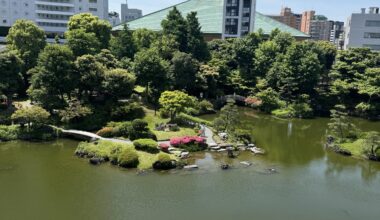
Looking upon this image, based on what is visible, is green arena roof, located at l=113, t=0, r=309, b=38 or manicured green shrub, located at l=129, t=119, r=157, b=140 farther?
green arena roof, located at l=113, t=0, r=309, b=38

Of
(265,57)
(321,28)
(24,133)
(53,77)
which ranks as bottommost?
(24,133)

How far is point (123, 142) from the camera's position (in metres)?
32.4

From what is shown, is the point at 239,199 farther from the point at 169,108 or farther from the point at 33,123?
the point at 33,123

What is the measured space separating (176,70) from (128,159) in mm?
20654

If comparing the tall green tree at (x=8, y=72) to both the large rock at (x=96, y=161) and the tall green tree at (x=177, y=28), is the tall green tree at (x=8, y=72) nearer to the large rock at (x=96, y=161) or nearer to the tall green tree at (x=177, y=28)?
the large rock at (x=96, y=161)

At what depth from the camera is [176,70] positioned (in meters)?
47.2

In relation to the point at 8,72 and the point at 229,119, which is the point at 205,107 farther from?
the point at 8,72

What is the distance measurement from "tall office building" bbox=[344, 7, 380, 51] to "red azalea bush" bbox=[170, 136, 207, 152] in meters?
48.5

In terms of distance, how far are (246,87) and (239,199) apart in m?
31.3

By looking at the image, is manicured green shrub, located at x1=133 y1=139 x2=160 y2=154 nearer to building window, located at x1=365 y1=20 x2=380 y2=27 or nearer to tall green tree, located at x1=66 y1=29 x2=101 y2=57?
tall green tree, located at x1=66 y1=29 x2=101 y2=57

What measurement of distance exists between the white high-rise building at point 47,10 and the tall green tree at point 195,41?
38303mm

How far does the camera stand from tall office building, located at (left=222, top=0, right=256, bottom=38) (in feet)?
243

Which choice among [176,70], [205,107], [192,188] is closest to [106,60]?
[176,70]

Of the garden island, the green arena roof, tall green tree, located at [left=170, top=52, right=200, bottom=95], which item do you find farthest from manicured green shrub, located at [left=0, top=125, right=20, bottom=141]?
the green arena roof
